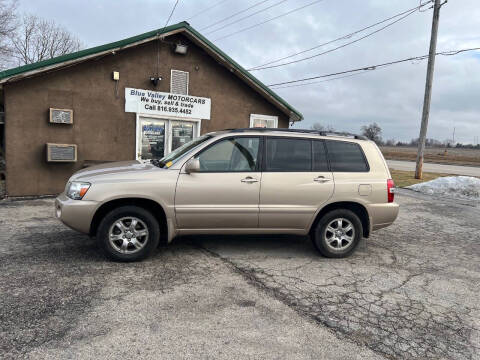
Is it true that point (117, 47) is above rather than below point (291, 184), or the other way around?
above

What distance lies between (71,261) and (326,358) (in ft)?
11.1

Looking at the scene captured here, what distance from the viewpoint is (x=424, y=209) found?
9.53 metres

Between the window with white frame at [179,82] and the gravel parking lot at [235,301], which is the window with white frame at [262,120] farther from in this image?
the gravel parking lot at [235,301]

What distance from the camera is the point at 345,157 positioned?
5.27 metres

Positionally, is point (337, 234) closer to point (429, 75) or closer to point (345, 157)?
point (345, 157)

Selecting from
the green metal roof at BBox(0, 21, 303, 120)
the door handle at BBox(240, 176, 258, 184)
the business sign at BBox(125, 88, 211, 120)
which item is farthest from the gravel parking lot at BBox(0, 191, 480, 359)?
the business sign at BBox(125, 88, 211, 120)

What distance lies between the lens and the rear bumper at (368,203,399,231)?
5.18 metres

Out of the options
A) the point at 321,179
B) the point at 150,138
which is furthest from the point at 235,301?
the point at 150,138

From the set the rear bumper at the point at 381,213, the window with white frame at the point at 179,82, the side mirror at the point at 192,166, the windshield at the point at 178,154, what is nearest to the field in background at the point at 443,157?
the window with white frame at the point at 179,82

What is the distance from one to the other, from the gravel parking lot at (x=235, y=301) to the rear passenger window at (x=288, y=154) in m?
1.32

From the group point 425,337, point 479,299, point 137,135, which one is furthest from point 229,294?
point 137,135

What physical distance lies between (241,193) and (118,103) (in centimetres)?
619

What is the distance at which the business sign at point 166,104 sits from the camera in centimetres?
974

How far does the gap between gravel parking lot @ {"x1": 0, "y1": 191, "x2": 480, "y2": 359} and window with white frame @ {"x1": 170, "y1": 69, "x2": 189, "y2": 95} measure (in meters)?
5.77
